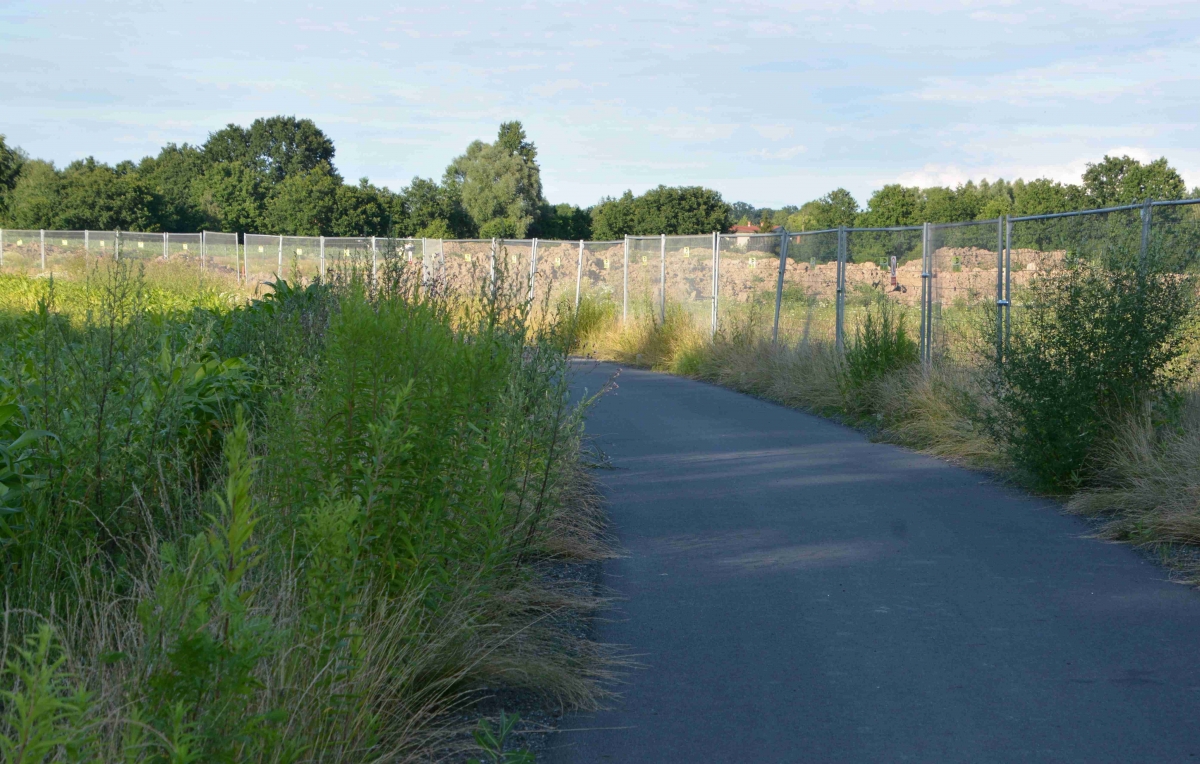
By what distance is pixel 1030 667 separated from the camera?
4684 mm

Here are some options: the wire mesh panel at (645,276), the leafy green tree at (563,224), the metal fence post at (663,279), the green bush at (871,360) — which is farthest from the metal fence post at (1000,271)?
the leafy green tree at (563,224)

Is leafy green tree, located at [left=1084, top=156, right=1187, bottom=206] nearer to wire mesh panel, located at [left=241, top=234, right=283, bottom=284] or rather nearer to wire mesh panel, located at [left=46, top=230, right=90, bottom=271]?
wire mesh panel, located at [left=241, top=234, right=283, bottom=284]

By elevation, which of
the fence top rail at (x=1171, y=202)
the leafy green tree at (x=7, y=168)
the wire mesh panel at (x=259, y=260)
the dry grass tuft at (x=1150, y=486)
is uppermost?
the leafy green tree at (x=7, y=168)

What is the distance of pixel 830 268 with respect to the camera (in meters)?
16.0

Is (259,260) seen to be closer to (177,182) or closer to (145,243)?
(145,243)

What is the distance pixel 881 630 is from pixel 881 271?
1025 centimetres

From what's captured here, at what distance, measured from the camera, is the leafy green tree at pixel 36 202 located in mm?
53188

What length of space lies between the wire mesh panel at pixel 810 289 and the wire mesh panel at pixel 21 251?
90.1ft

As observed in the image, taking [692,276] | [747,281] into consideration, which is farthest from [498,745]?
[692,276]

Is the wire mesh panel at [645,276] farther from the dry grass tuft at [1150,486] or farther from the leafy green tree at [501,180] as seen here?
the leafy green tree at [501,180]

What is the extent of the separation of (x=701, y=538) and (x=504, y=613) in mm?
2457

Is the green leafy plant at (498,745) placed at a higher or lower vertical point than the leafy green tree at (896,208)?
lower

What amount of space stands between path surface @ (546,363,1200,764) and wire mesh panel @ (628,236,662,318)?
44.7 feet

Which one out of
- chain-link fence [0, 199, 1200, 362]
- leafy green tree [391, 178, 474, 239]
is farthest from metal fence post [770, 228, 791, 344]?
leafy green tree [391, 178, 474, 239]
